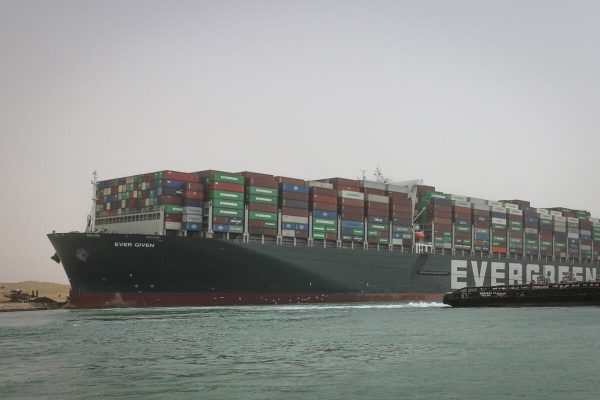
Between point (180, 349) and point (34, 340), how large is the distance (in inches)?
336

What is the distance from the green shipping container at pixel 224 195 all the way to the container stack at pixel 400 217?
21534 mm

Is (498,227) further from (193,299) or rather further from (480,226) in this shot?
(193,299)

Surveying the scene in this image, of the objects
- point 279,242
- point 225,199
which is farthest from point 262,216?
point 225,199

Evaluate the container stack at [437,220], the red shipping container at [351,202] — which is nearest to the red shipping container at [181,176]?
the red shipping container at [351,202]

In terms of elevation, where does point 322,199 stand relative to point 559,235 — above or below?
above

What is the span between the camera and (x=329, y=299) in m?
68.2

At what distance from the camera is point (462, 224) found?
8506 cm


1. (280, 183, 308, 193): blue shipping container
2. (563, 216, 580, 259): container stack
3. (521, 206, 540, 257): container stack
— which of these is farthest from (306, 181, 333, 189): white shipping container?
(563, 216, 580, 259): container stack

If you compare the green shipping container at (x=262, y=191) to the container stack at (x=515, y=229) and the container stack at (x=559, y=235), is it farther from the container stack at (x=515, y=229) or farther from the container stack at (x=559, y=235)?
the container stack at (x=559, y=235)

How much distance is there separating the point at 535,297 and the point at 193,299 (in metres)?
31.0

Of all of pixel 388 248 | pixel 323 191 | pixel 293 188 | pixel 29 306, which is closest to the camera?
pixel 29 306

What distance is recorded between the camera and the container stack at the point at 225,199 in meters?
60.9

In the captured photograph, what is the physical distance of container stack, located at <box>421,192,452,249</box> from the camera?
81500 millimetres

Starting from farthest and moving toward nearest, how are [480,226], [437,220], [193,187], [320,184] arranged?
[480,226] → [437,220] → [320,184] → [193,187]
